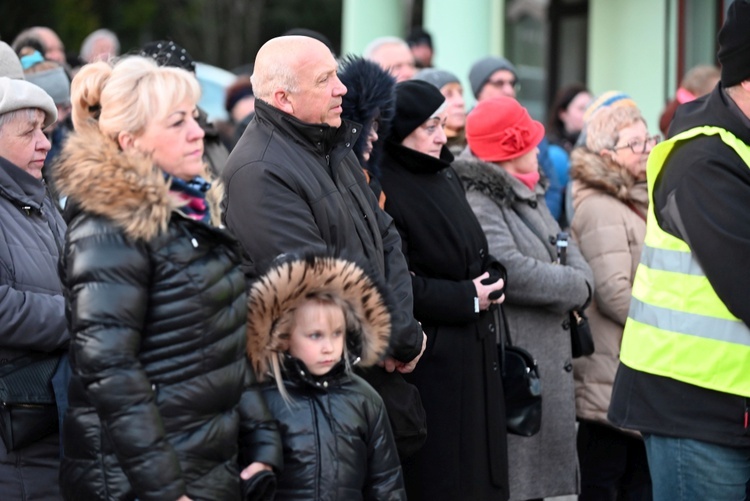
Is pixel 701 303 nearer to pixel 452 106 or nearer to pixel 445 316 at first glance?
pixel 445 316

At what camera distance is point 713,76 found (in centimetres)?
759

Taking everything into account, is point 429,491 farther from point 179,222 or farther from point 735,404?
point 179,222

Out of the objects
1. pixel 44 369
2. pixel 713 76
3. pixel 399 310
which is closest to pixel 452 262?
pixel 399 310

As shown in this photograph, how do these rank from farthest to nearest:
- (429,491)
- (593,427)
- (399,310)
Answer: (593,427) → (429,491) → (399,310)

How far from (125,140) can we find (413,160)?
5.96 ft

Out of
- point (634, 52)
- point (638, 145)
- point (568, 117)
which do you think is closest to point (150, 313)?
point (638, 145)

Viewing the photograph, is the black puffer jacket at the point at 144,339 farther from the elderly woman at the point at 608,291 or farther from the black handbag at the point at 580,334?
the elderly woman at the point at 608,291

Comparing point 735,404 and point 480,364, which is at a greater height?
point 735,404

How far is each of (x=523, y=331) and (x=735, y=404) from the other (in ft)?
5.47

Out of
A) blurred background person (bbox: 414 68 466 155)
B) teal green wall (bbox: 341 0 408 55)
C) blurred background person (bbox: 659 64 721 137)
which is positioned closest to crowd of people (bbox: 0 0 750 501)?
blurred background person (bbox: 414 68 466 155)

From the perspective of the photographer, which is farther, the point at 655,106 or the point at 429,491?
the point at 655,106

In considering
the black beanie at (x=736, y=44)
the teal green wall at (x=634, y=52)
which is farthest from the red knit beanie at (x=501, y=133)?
the teal green wall at (x=634, y=52)

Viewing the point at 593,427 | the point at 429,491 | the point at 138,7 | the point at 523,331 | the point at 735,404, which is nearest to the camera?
the point at 735,404

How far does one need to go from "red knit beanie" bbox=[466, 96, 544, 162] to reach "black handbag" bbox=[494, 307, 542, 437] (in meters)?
0.78
